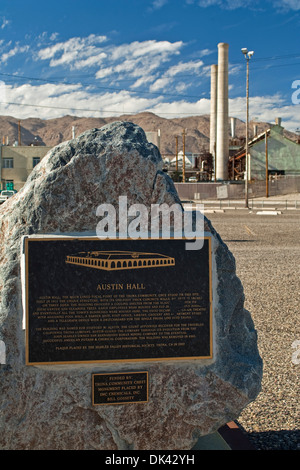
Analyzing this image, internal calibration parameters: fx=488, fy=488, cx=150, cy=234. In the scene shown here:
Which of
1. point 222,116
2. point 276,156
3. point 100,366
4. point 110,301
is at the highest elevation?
point 222,116

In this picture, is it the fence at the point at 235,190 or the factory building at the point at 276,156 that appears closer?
the fence at the point at 235,190

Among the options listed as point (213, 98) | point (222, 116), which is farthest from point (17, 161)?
point (213, 98)

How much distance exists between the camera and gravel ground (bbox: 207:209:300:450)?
4.21 metres

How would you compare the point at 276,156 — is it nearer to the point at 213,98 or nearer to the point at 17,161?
the point at 213,98

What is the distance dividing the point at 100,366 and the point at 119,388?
20cm

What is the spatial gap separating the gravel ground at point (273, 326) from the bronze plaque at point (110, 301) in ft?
4.00

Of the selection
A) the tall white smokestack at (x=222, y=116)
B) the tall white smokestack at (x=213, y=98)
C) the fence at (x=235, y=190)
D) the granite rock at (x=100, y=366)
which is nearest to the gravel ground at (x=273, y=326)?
the granite rock at (x=100, y=366)

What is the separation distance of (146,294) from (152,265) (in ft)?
0.69

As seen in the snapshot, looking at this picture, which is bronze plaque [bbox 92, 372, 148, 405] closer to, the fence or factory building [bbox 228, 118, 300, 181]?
the fence

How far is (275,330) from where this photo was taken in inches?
266

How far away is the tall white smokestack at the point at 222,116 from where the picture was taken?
190 feet

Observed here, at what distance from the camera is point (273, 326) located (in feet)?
22.8

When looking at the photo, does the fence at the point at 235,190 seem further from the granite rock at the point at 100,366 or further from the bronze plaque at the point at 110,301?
the bronze plaque at the point at 110,301
